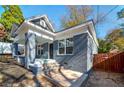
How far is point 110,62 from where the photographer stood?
7266 millimetres

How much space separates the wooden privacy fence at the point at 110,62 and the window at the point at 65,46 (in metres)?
1.20

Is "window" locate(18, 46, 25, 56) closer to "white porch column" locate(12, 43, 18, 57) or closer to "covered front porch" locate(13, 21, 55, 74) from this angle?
"covered front porch" locate(13, 21, 55, 74)

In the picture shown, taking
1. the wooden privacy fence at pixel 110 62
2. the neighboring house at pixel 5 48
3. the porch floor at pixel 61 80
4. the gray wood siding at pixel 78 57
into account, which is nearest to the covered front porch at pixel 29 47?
the neighboring house at pixel 5 48

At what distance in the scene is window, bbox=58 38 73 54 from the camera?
22.9 feet

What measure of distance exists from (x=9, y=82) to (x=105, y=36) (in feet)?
13.8

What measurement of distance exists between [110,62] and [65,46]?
2.22 meters

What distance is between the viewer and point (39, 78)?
521 centimetres

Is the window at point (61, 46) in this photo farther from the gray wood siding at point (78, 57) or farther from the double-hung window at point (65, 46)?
the gray wood siding at point (78, 57)

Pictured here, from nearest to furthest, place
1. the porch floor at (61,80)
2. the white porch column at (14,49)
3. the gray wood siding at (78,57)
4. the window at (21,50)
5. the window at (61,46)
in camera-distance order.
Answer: the porch floor at (61,80) → the gray wood siding at (78,57) → the white porch column at (14,49) → the window at (21,50) → the window at (61,46)

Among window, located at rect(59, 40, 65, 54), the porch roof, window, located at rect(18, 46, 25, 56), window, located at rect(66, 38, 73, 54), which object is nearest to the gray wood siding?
window, located at rect(66, 38, 73, 54)

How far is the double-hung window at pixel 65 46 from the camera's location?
6.97 metres

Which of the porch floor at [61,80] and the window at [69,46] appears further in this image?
the window at [69,46]

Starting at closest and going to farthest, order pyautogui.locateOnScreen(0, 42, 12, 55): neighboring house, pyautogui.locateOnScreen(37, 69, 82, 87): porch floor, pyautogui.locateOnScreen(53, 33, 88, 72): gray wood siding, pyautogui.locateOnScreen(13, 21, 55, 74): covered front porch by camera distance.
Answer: pyautogui.locateOnScreen(37, 69, 82, 87): porch floor, pyautogui.locateOnScreen(0, 42, 12, 55): neighboring house, pyautogui.locateOnScreen(13, 21, 55, 74): covered front porch, pyautogui.locateOnScreen(53, 33, 88, 72): gray wood siding
